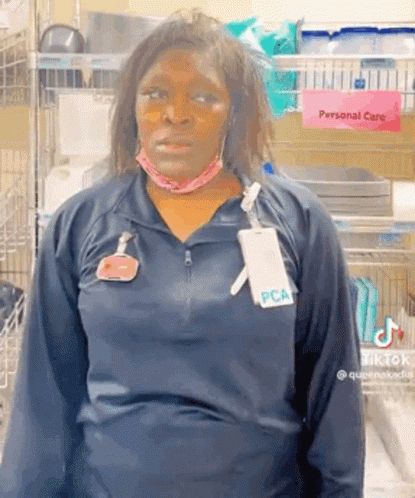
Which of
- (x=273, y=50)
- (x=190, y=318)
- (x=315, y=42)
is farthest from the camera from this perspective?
(x=315, y=42)

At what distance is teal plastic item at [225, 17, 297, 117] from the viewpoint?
1.44 m

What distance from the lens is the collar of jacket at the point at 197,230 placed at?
50.4 inches

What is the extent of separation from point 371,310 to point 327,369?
432 mm

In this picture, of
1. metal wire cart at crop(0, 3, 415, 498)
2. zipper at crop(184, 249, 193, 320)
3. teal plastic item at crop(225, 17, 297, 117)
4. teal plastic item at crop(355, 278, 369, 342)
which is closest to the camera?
zipper at crop(184, 249, 193, 320)

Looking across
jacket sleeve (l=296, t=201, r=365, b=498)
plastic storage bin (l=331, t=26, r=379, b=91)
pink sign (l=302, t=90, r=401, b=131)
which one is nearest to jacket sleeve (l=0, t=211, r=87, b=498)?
jacket sleeve (l=296, t=201, r=365, b=498)

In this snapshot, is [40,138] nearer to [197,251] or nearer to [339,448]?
[197,251]

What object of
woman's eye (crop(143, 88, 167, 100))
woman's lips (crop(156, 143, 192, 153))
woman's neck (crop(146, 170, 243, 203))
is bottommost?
woman's neck (crop(146, 170, 243, 203))

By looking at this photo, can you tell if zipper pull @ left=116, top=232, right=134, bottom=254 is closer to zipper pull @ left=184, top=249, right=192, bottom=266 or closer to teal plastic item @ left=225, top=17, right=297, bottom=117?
zipper pull @ left=184, top=249, right=192, bottom=266

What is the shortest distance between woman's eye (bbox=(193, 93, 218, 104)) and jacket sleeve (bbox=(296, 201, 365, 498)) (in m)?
0.22

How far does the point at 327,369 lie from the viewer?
1.33 meters

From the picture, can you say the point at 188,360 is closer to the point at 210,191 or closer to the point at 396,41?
the point at 210,191

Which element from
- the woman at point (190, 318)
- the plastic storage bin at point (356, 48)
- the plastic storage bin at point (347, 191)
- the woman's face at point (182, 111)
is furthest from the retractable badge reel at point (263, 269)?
the plastic storage bin at point (356, 48)

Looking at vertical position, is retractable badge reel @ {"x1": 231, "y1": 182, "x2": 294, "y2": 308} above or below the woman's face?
below

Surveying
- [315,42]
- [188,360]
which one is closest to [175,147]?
[188,360]
